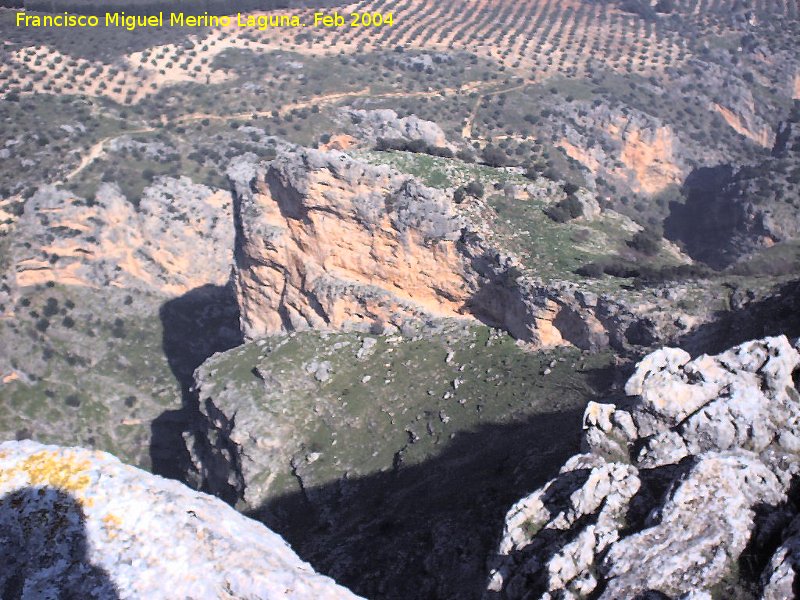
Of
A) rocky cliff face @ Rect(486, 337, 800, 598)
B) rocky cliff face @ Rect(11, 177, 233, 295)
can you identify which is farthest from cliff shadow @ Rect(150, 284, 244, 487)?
rocky cliff face @ Rect(486, 337, 800, 598)

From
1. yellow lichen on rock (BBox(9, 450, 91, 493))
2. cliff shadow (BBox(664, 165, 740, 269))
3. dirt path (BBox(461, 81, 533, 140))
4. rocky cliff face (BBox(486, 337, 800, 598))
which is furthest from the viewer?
dirt path (BBox(461, 81, 533, 140))

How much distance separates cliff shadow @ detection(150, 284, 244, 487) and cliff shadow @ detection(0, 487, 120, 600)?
4249 cm

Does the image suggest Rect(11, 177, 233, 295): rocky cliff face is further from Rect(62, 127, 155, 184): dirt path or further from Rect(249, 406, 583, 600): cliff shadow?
Rect(249, 406, 583, 600): cliff shadow

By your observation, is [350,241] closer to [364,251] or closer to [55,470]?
[364,251]

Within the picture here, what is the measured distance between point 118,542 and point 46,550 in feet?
2.75

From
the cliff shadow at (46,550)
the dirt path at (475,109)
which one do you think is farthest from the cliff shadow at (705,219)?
the cliff shadow at (46,550)

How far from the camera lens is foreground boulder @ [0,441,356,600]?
32.6 ft

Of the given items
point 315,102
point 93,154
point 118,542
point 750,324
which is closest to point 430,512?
point 750,324

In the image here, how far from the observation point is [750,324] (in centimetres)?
3253

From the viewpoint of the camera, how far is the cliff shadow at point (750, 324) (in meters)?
30.4

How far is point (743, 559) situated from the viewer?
551 inches

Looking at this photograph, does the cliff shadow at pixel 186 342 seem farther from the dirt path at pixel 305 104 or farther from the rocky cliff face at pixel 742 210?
the rocky cliff face at pixel 742 210

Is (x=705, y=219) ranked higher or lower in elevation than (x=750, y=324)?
lower

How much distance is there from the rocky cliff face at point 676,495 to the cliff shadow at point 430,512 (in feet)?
13.6
